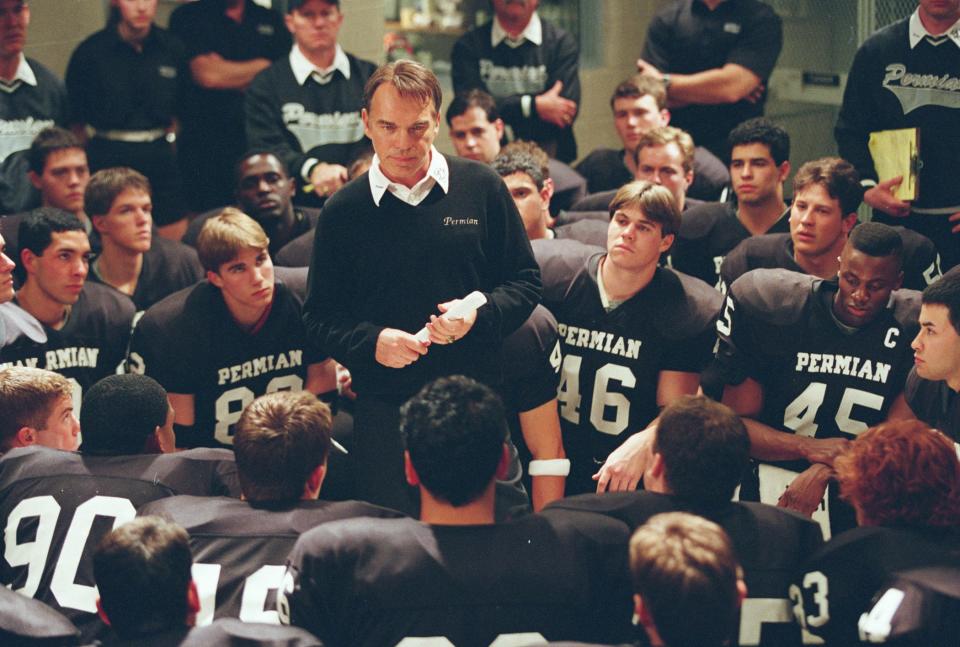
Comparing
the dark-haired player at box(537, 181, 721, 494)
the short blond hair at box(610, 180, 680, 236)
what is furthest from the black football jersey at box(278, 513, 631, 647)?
the short blond hair at box(610, 180, 680, 236)

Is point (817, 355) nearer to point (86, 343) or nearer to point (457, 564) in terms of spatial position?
point (457, 564)

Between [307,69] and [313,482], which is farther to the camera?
[307,69]

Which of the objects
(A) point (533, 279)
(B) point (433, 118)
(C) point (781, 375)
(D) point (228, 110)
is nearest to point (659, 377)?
(C) point (781, 375)

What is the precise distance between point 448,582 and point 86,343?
8.95 ft

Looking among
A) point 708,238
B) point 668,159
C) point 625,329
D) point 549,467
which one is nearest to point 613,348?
point 625,329

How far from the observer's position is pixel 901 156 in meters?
5.14

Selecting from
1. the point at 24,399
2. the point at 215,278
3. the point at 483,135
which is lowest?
the point at 24,399

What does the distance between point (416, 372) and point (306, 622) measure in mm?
949

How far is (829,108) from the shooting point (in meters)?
7.29

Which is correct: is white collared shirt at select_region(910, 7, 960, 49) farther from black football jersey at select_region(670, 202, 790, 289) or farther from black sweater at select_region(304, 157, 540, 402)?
black sweater at select_region(304, 157, 540, 402)

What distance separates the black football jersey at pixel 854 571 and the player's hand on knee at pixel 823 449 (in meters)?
1.18

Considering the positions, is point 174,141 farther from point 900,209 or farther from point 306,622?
point 306,622

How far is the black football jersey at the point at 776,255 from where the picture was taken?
4.73 metres

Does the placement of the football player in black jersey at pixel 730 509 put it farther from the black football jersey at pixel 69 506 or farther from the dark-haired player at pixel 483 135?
the dark-haired player at pixel 483 135
